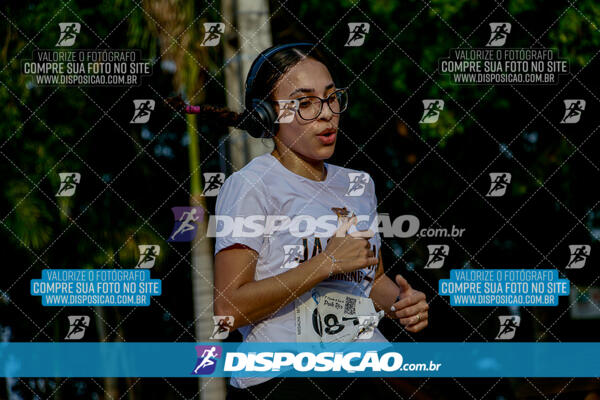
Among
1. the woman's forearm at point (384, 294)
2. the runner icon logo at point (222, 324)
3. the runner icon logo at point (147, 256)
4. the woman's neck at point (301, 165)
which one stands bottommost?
the runner icon logo at point (147, 256)

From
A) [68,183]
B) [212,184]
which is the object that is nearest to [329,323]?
[212,184]

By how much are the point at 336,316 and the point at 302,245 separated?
0.35 metres

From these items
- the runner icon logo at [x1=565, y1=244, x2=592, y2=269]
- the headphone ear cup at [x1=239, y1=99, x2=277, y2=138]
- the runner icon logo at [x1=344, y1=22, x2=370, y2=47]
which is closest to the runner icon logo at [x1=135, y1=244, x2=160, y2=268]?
→ the headphone ear cup at [x1=239, y1=99, x2=277, y2=138]

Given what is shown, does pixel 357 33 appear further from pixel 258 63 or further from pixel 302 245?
pixel 302 245

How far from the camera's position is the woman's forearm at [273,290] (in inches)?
124

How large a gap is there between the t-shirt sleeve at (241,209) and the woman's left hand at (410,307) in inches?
23.9

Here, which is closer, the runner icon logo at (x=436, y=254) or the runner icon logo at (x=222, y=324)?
the runner icon logo at (x=222, y=324)

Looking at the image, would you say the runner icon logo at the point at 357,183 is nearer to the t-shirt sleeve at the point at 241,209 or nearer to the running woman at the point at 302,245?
the running woman at the point at 302,245

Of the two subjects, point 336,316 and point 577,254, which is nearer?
point 336,316

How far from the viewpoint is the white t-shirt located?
10.5 ft

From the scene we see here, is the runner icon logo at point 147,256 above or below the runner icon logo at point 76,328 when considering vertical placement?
above

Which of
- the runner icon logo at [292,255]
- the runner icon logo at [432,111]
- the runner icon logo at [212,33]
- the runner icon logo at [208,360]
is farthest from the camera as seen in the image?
the runner icon logo at [432,111]

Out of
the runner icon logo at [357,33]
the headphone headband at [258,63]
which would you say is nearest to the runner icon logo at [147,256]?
the headphone headband at [258,63]

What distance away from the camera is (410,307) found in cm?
328
